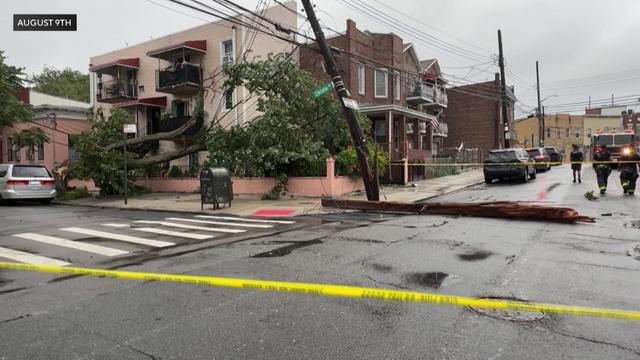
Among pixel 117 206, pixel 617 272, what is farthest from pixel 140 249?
pixel 117 206

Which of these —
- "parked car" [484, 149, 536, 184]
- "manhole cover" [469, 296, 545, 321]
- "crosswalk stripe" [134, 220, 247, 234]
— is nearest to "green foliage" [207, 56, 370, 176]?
"crosswalk stripe" [134, 220, 247, 234]

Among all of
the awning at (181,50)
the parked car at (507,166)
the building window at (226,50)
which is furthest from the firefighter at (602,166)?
the awning at (181,50)

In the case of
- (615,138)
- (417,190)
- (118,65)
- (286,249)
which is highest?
(118,65)

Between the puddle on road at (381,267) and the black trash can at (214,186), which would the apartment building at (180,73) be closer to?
the black trash can at (214,186)

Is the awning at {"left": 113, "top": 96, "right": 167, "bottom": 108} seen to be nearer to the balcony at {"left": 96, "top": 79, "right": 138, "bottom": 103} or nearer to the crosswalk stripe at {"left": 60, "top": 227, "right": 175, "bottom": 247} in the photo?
the balcony at {"left": 96, "top": 79, "right": 138, "bottom": 103}

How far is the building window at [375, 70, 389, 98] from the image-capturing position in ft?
108

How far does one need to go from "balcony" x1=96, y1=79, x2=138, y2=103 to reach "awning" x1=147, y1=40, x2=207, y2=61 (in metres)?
4.36

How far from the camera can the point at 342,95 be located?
47.3ft

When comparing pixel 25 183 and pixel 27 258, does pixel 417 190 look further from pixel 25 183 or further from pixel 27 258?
pixel 25 183

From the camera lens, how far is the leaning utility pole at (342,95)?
13.9m

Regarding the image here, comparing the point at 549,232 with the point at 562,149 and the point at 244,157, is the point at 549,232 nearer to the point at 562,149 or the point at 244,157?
the point at 244,157

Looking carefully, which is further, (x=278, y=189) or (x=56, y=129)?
(x=56, y=129)

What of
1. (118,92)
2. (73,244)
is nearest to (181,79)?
(118,92)

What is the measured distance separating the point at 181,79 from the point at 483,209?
22.2 metres
